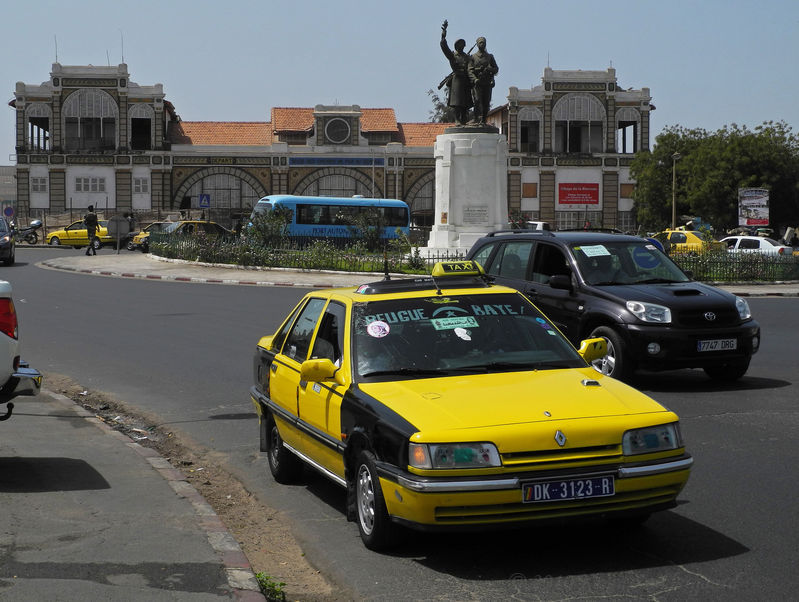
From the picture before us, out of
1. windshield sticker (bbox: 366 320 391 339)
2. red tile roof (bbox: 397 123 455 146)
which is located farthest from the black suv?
red tile roof (bbox: 397 123 455 146)

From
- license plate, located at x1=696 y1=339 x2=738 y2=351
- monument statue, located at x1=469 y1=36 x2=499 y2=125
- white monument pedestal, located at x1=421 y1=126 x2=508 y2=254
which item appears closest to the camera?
license plate, located at x1=696 y1=339 x2=738 y2=351

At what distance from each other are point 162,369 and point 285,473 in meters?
6.44

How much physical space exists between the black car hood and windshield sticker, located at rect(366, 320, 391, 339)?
554cm

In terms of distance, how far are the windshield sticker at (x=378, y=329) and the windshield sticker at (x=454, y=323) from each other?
0.97ft

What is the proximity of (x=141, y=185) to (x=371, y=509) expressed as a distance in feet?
242

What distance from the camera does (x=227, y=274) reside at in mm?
35906

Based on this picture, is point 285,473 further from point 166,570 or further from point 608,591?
point 608,591

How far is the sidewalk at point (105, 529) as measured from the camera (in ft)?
16.7

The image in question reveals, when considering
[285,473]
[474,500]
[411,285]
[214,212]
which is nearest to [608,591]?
[474,500]

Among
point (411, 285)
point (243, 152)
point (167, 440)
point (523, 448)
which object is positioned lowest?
point (167, 440)

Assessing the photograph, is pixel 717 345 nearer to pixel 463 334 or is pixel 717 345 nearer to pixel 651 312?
pixel 651 312

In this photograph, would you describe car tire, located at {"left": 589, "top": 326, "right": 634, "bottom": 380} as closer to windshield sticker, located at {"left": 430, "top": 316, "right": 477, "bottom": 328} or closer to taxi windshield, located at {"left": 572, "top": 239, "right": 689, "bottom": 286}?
taxi windshield, located at {"left": 572, "top": 239, "right": 689, "bottom": 286}

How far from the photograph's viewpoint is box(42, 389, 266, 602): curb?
5098 millimetres

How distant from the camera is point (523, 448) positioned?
5293 millimetres
